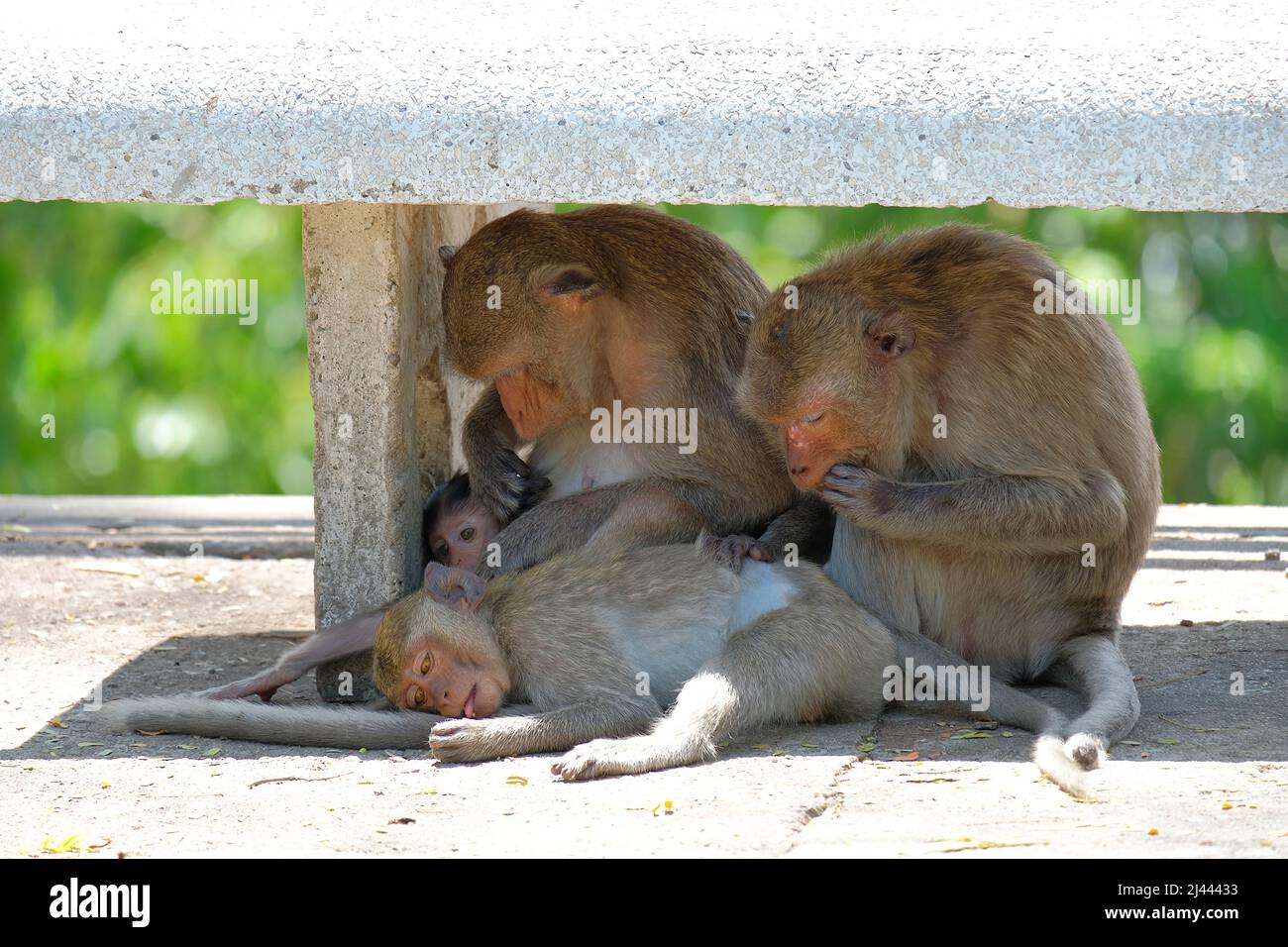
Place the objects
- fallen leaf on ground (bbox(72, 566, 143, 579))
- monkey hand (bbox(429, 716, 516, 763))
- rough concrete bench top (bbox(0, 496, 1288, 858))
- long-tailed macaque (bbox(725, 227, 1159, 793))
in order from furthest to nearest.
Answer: fallen leaf on ground (bbox(72, 566, 143, 579)) < long-tailed macaque (bbox(725, 227, 1159, 793)) < monkey hand (bbox(429, 716, 516, 763)) < rough concrete bench top (bbox(0, 496, 1288, 858))

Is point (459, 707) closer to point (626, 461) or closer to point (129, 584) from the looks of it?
point (626, 461)

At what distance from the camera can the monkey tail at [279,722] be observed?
15.6ft

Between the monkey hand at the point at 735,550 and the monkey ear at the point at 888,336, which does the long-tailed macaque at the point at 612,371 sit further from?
the monkey ear at the point at 888,336

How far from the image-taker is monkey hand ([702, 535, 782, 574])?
5.21 m

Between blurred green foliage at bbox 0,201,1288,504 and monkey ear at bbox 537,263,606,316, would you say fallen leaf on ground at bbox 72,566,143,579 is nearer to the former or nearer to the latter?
monkey ear at bbox 537,263,606,316

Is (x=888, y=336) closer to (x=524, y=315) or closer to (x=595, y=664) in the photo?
(x=524, y=315)

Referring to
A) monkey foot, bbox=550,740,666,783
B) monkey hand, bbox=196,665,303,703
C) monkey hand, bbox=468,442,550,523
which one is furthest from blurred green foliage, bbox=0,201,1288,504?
monkey foot, bbox=550,740,666,783

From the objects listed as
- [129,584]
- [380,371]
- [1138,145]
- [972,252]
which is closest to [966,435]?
[972,252]

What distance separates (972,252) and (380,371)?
1.97 meters

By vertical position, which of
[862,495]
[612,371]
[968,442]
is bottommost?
[862,495]

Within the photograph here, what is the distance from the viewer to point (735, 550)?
5.25 meters

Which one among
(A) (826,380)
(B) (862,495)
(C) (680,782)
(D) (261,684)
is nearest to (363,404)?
(D) (261,684)

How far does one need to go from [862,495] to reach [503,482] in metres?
1.38

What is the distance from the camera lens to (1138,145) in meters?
4.24
